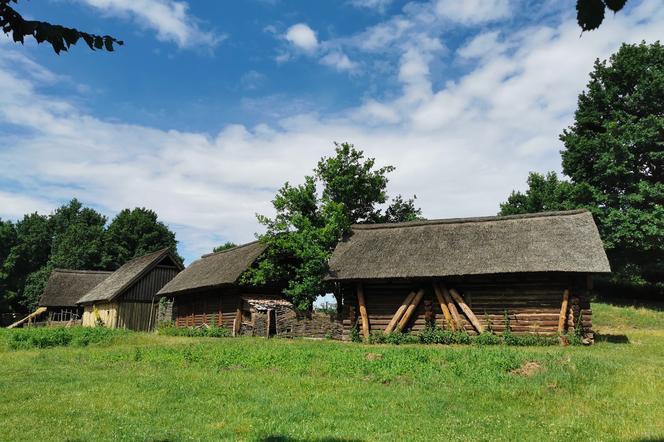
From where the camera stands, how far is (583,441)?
750 cm

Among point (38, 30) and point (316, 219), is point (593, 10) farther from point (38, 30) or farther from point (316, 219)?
point (316, 219)

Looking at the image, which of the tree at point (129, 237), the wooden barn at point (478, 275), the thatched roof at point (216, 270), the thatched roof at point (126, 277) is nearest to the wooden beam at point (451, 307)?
the wooden barn at point (478, 275)

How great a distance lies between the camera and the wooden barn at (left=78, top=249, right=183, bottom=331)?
38750 millimetres

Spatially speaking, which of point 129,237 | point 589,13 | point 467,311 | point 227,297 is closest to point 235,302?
point 227,297

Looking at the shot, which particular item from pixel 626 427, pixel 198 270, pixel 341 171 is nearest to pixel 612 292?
pixel 341 171

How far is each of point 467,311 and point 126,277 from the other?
29364mm

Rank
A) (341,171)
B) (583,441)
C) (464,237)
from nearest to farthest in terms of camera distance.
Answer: (583,441), (464,237), (341,171)

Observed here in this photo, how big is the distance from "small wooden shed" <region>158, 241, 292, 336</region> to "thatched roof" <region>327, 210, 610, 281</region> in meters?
5.47

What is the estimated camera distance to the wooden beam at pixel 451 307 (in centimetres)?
2186

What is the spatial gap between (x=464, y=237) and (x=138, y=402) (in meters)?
17.2

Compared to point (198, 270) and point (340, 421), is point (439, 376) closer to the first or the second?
point (340, 421)

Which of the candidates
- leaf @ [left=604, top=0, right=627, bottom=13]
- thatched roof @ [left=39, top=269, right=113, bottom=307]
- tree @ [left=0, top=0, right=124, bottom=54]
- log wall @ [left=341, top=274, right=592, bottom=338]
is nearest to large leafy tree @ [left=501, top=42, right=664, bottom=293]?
log wall @ [left=341, top=274, right=592, bottom=338]

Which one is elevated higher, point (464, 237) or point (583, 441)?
point (464, 237)

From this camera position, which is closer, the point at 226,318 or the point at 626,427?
the point at 626,427
